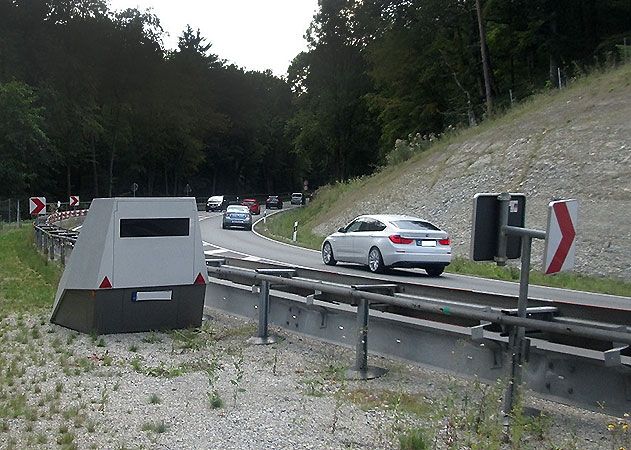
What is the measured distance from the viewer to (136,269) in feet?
34.9

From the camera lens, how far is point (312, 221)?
4584 cm

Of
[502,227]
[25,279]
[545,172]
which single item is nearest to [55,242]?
[25,279]

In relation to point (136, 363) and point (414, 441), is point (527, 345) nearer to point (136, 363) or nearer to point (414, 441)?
point (414, 441)

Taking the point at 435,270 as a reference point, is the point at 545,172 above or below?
above

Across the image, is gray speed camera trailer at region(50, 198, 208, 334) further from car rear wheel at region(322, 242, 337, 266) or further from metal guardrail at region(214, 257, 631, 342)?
car rear wheel at region(322, 242, 337, 266)

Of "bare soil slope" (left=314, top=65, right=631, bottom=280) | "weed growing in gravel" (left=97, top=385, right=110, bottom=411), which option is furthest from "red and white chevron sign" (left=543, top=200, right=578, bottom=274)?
"bare soil slope" (left=314, top=65, right=631, bottom=280)

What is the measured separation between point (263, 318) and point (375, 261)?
12516mm

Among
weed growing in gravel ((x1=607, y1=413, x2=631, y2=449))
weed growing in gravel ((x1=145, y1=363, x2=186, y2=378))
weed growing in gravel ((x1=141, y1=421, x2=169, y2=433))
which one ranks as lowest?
weed growing in gravel ((x1=145, y1=363, x2=186, y2=378))

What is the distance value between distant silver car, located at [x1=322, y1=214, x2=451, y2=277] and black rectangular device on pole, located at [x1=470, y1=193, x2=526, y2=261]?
1509 cm

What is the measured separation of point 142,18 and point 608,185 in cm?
5704

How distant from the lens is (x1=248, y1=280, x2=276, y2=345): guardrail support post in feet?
33.4

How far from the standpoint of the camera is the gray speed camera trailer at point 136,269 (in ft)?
34.5

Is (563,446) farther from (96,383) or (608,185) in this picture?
(608,185)

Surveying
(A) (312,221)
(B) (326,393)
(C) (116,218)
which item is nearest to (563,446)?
(B) (326,393)
